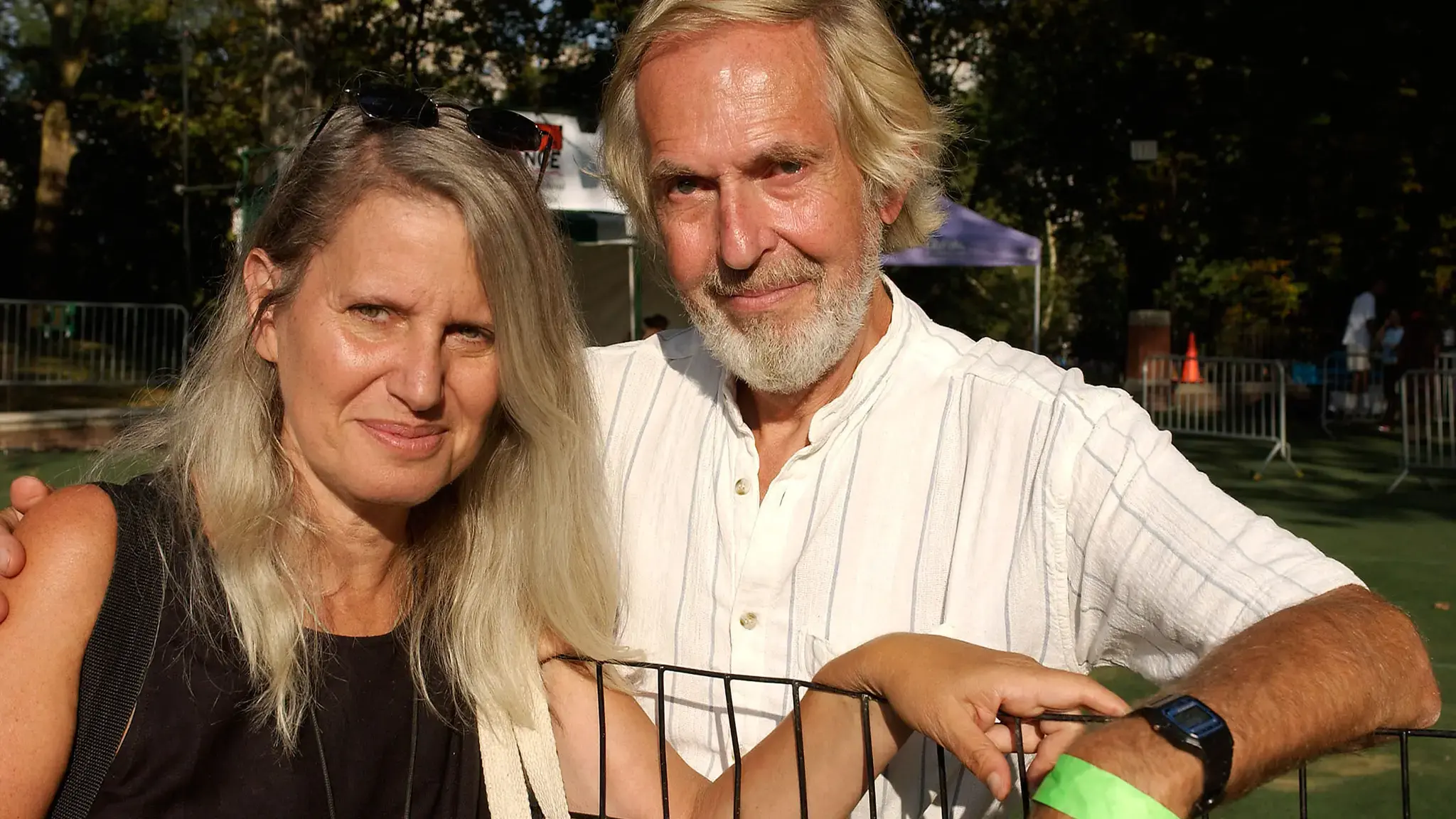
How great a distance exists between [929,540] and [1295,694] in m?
0.81

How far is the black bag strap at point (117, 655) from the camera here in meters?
1.86

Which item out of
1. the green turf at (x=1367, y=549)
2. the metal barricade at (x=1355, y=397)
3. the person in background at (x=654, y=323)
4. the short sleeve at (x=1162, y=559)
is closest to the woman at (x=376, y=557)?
the short sleeve at (x=1162, y=559)

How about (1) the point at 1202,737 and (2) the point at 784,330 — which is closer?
(1) the point at 1202,737

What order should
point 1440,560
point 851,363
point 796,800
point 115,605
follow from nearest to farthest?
point 115,605 < point 796,800 < point 851,363 < point 1440,560

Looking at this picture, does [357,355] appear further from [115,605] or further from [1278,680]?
[1278,680]

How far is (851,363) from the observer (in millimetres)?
2641

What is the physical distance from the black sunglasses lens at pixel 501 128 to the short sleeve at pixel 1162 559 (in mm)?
1155

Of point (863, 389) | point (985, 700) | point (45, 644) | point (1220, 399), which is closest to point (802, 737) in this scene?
point (985, 700)

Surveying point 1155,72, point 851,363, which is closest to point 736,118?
point 851,363

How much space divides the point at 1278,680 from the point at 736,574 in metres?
1.06

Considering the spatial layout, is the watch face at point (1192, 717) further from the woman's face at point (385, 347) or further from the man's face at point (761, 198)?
the woman's face at point (385, 347)

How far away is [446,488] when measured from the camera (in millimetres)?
2545

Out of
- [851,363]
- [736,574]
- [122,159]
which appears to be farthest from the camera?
[122,159]

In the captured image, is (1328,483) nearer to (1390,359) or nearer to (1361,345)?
(1390,359)
